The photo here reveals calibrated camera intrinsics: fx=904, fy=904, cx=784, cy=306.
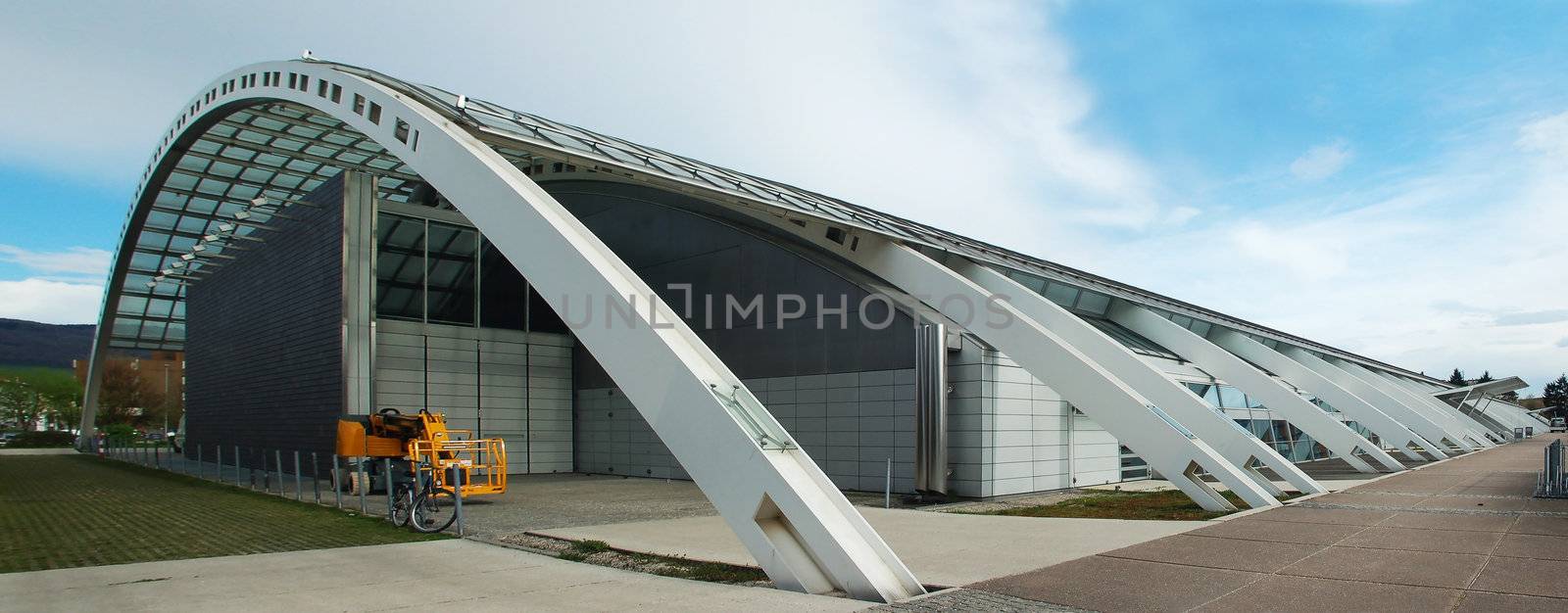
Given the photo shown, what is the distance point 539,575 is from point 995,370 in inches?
443

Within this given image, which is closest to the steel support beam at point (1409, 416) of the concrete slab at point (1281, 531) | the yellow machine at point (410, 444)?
the concrete slab at point (1281, 531)

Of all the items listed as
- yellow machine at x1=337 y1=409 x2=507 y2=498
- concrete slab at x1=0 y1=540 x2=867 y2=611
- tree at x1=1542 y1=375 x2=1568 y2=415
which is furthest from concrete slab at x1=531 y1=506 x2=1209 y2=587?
tree at x1=1542 y1=375 x2=1568 y2=415

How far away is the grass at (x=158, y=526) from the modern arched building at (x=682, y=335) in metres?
3.86

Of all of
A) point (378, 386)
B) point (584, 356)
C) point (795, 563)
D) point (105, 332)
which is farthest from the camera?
point (105, 332)

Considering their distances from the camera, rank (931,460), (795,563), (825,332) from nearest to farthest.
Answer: (795,563), (931,460), (825,332)

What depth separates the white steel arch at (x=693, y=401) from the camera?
754cm

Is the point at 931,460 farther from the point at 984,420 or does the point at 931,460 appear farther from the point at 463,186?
the point at 463,186

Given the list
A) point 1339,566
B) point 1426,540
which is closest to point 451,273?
point 1339,566

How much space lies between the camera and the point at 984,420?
1739 cm

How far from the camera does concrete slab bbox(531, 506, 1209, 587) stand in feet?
29.7

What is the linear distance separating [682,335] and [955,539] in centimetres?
441

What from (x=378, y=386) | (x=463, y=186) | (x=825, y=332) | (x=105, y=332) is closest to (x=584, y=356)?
(x=378, y=386)

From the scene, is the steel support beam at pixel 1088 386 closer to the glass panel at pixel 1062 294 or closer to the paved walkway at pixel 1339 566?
the paved walkway at pixel 1339 566

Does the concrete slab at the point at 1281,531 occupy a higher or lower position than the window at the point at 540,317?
lower
